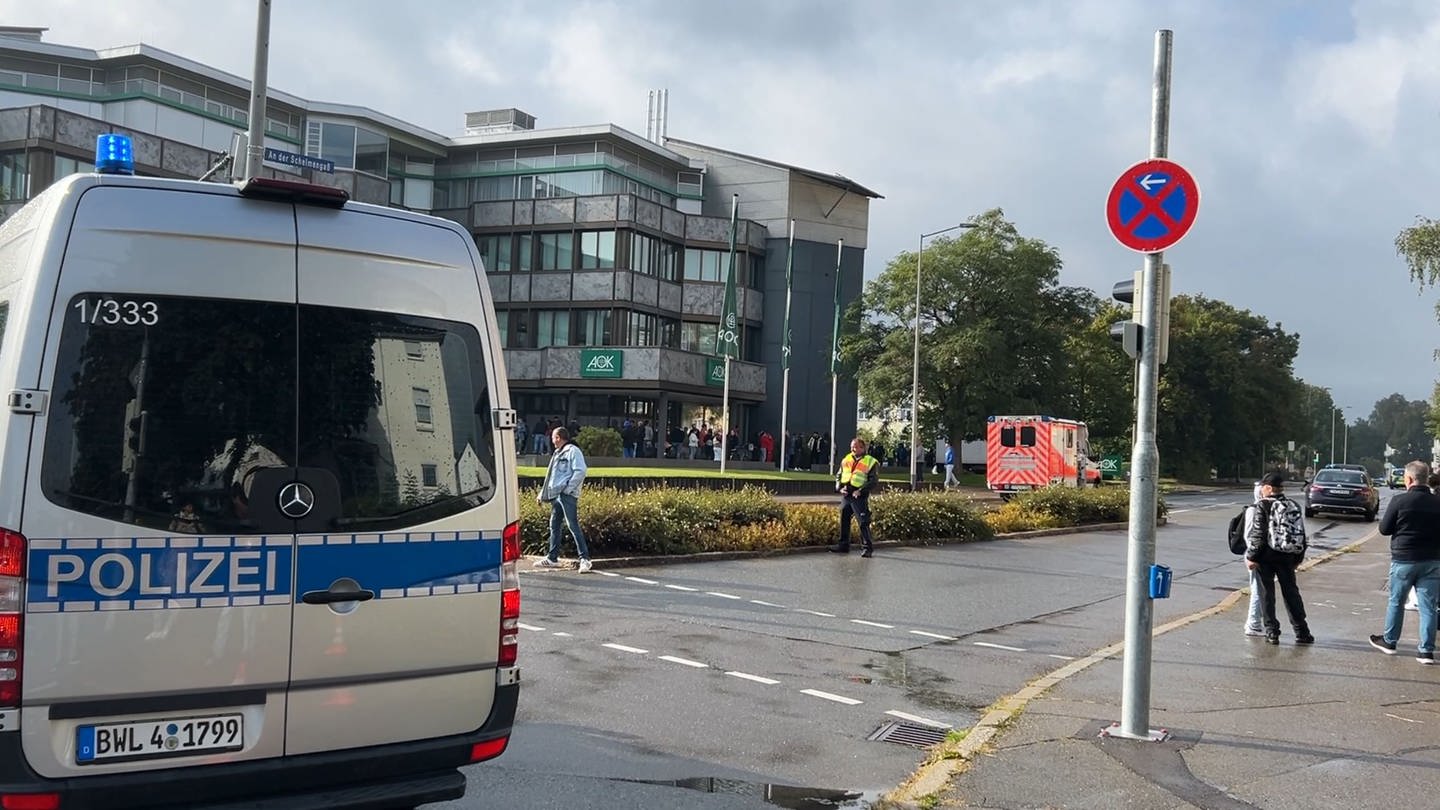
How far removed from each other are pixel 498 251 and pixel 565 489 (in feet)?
144

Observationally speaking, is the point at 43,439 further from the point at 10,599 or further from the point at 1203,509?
the point at 1203,509

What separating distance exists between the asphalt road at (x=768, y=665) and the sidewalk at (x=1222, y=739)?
493mm

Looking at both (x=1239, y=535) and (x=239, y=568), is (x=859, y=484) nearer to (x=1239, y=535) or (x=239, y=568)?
(x=1239, y=535)

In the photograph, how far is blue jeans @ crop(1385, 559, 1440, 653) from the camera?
10438 mm

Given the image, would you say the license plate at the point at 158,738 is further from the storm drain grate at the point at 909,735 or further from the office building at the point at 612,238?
the office building at the point at 612,238

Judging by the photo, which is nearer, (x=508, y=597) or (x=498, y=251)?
(x=508, y=597)

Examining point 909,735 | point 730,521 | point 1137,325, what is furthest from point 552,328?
point 1137,325

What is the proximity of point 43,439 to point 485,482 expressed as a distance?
59.4 inches

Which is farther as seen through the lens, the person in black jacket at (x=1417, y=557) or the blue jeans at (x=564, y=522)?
the blue jeans at (x=564, y=522)

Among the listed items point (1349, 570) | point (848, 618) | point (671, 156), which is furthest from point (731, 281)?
point (848, 618)

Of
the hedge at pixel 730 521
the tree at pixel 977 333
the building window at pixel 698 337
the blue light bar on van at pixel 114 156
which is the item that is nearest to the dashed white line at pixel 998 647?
the hedge at pixel 730 521

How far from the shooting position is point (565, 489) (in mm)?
14141

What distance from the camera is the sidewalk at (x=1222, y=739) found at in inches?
231

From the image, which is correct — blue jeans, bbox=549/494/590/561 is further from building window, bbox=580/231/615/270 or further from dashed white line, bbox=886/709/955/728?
building window, bbox=580/231/615/270
